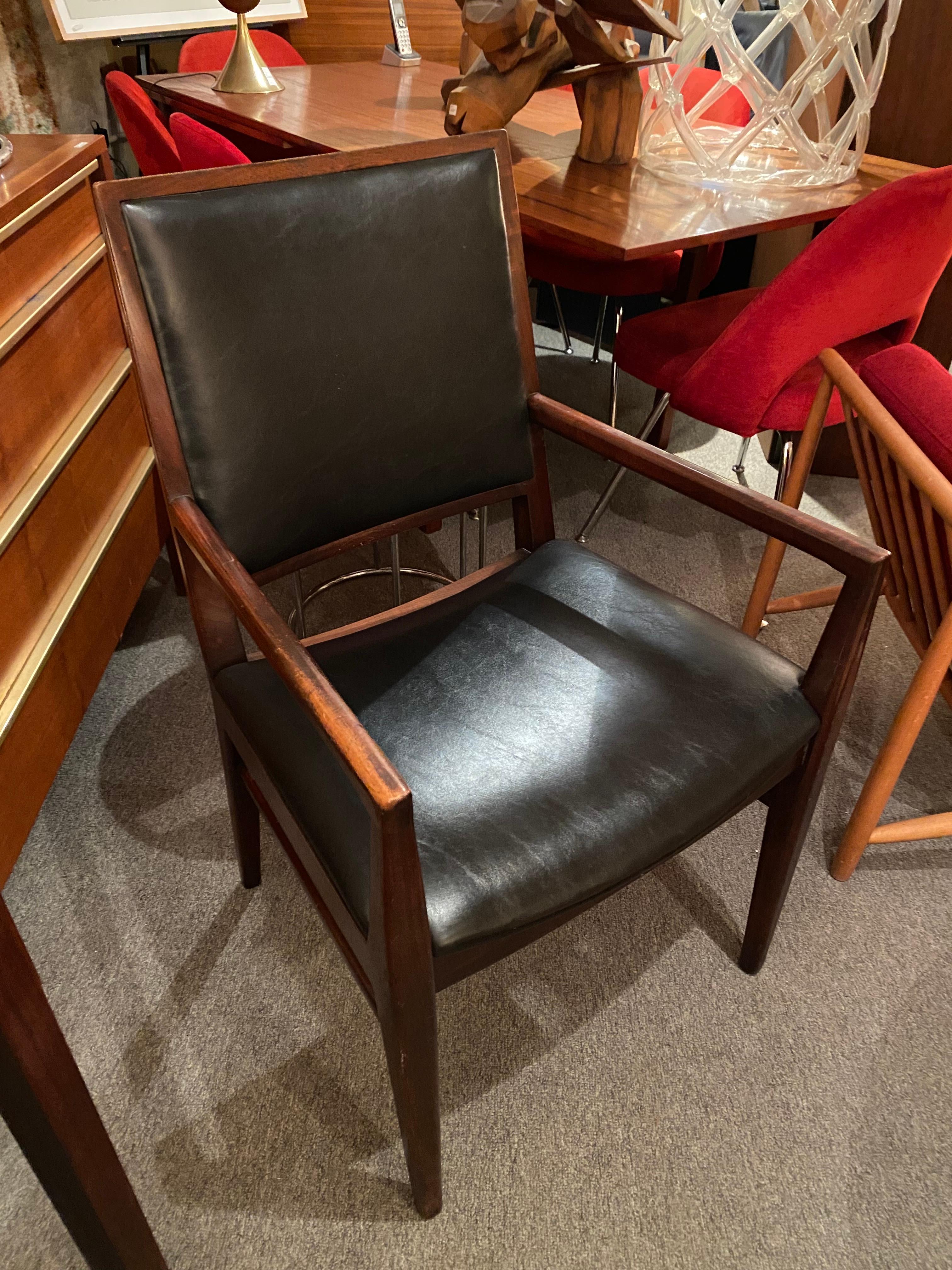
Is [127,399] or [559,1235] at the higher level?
[127,399]

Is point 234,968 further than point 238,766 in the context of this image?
Yes

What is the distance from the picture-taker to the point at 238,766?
107 cm

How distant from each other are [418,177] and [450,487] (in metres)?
0.35

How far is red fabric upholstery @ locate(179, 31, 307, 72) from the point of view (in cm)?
260

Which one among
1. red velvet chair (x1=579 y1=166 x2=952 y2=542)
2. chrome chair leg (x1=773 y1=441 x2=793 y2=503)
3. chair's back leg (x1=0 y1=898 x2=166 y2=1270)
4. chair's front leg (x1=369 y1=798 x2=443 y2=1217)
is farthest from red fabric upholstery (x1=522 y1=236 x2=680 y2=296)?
chair's back leg (x1=0 y1=898 x2=166 y2=1270)

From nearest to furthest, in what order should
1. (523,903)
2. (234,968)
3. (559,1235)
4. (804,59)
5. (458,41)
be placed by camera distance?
(523,903), (559,1235), (234,968), (804,59), (458,41)

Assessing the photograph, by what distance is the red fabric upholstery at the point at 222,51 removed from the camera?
8.54 ft

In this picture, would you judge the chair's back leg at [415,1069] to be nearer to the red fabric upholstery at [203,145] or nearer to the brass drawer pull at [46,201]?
the brass drawer pull at [46,201]

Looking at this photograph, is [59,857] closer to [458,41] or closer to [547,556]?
[547,556]

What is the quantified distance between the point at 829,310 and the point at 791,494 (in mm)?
294

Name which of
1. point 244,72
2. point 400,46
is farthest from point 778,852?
point 400,46

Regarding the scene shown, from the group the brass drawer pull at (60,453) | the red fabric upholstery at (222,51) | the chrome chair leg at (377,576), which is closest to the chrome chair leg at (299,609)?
the chrome chair leg at (377,576)

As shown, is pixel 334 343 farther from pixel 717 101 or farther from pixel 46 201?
pixel 717 101

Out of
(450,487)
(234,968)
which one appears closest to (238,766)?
(234,968)
